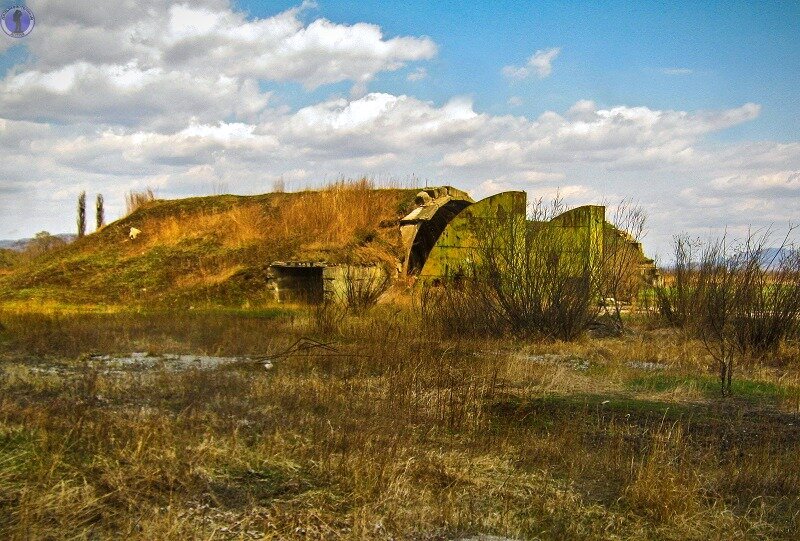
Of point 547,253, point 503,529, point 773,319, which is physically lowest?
point 503,529

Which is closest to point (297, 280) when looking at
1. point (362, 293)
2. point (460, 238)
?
point (460, 238)

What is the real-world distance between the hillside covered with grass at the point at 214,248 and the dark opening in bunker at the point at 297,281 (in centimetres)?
40

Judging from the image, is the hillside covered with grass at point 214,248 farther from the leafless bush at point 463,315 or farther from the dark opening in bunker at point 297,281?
the leafless bush at point 463,315

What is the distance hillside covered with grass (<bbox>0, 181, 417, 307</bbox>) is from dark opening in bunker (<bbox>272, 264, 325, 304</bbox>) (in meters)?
0.40

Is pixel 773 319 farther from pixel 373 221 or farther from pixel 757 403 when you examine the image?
pixel 373 221

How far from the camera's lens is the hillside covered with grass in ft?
72.2

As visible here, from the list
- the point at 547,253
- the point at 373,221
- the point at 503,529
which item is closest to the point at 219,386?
the point at 503,529

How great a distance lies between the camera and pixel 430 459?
240 inches

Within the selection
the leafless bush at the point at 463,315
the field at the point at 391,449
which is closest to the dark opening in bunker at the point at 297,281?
the leafless bush at the point at 463,315

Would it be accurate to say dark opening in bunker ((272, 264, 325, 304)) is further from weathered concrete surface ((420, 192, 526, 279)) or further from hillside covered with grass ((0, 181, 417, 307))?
weathered concrete surface ((420, 192, 526, 279))

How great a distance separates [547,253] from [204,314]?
27.1 ft

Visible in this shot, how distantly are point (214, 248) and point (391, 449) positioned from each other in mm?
19997

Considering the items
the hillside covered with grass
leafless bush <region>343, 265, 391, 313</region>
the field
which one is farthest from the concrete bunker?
the field

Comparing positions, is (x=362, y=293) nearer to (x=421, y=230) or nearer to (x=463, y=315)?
(x=463, y=315)
